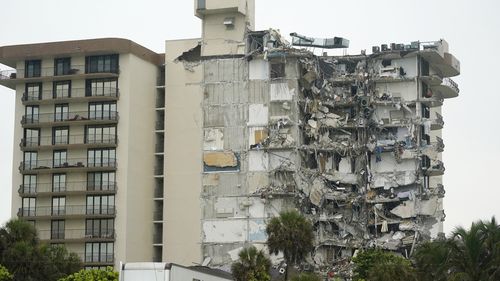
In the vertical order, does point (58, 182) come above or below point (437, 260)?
above

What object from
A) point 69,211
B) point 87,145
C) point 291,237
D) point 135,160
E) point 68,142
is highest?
point 68,142

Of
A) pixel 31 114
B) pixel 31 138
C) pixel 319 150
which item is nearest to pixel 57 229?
pixel 31 138

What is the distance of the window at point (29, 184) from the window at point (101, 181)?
6.36 meters

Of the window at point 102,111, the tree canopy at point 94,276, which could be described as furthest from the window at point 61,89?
the tree canopy at point 94,276

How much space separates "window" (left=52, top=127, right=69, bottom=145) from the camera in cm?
11944

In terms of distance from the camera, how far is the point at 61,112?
393 feet

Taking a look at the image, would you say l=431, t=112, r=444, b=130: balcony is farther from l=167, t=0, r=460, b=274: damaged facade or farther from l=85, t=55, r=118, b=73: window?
l=85, t=55, r=118, b=73: window

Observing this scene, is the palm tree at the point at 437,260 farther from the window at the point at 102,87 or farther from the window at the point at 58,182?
the window at the point at 58,182

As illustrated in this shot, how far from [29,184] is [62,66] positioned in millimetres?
12702

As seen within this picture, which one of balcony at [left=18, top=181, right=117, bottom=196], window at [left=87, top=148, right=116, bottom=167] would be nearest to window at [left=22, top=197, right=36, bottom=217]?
balcony at [left=18, top=181, right=117, bottom=196]

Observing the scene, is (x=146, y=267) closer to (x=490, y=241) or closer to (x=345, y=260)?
(x=490, y=241)

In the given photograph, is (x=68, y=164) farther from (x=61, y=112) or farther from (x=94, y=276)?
(x=94, y=276)

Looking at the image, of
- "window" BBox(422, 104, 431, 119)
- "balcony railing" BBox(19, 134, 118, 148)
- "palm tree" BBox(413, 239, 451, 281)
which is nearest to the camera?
"palm tree" BBox(413, 239, 451, 281)

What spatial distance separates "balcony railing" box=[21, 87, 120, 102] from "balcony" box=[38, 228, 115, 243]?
537 inches
